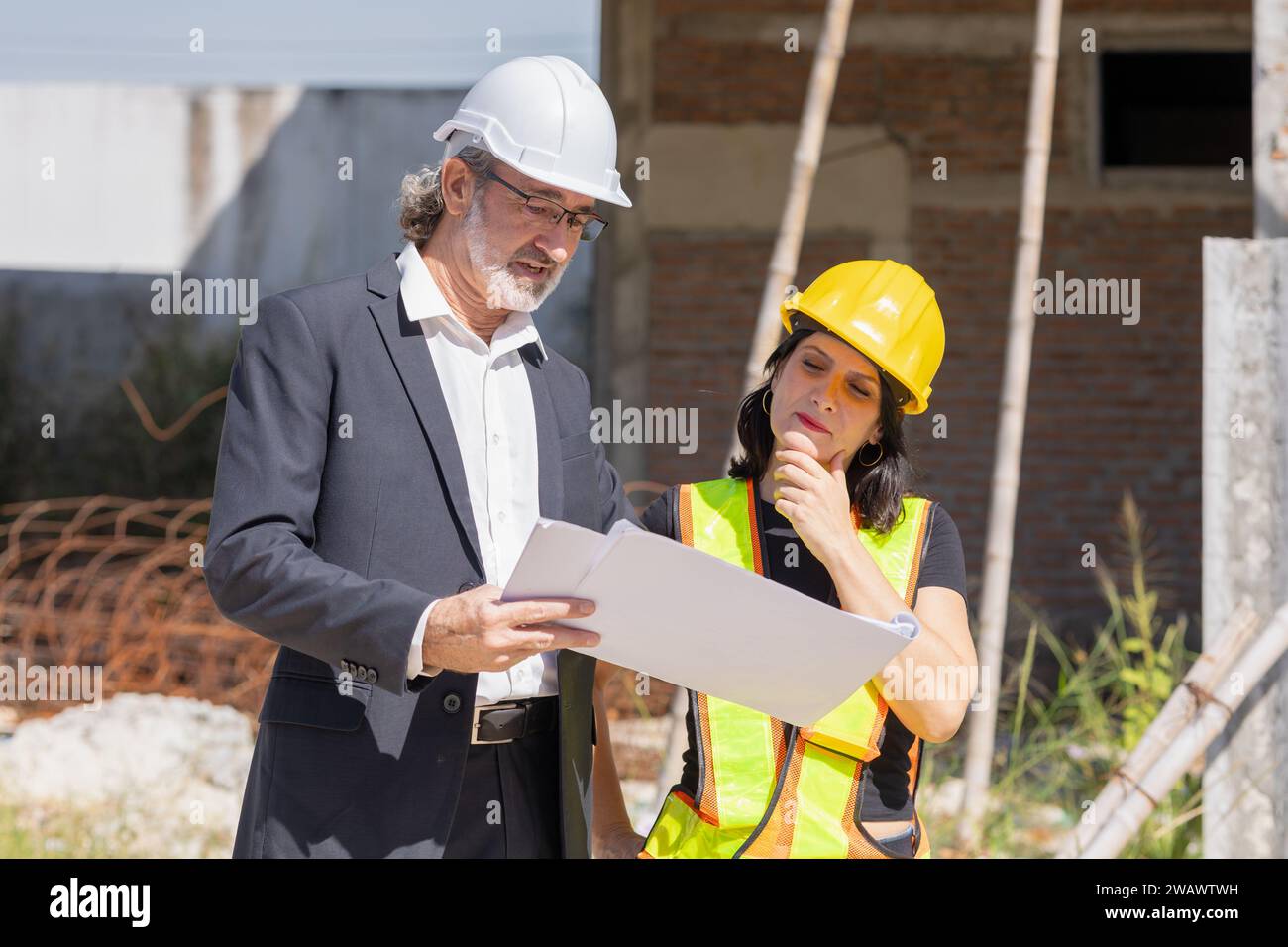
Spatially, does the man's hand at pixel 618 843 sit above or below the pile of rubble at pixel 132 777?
above

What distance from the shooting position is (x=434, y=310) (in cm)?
220

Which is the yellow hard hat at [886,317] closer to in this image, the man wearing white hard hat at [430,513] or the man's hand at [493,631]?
the man wearing white hard hat at [430,513]

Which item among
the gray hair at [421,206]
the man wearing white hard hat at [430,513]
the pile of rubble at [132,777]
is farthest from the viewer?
the pile of rubble at [132,777]

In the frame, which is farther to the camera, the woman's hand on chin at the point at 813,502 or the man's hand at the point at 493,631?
the woman's hand on chin at the point at 813,502

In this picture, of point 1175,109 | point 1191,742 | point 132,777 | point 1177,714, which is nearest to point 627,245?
point 1175,109

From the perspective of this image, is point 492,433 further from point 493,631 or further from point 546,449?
point 493,631

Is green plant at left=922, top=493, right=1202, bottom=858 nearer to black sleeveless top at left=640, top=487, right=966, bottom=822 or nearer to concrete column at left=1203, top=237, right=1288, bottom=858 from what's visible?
concrete column at left=1203, top=237, right=1288, bottom=858

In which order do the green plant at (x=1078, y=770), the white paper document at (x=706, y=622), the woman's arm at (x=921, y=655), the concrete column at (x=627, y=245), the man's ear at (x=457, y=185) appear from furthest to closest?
the concrete column at (x=627, y=245), the green plant at (x=1078, y=770), the man's ear at (x=457, y=185), the woman's arm at (x=921, y=655), the white paper document at (x=706, y=622)

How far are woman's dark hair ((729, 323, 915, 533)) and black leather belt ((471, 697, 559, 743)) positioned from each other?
0.53 meters

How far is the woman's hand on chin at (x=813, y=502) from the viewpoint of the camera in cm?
206

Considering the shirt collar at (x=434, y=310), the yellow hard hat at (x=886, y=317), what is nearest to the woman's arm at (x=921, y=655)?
the yellow hard hat at (x=886, y=317)

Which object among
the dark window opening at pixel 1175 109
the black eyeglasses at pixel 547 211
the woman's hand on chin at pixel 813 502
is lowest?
the woman's hand on chin at pixel 813 502

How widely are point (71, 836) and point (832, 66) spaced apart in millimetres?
3627
